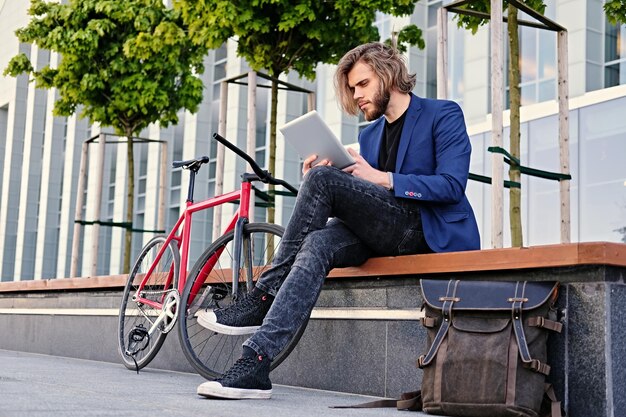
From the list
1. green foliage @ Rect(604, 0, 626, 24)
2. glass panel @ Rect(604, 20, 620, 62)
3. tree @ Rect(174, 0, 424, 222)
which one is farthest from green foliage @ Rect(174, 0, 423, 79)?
glass panel @ Rect(604, 20, 620, 62)

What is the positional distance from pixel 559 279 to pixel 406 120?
Answer: 1.24 metres

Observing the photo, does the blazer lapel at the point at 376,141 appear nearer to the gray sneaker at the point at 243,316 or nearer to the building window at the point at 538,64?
the gray sneaker at the point at 243,316

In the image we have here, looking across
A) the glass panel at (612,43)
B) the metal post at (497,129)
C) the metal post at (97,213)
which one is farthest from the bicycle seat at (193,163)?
the glass panel at (612,43)

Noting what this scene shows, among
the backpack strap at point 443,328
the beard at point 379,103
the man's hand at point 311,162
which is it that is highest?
the beard at point 379,103

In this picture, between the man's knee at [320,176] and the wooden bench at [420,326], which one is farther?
the man's knee at [320,176]

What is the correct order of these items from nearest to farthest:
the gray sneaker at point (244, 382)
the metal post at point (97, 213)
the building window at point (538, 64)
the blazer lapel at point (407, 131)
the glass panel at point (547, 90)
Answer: the gray sneaker at point (244, 382), the blazer lapel at point (407, 131), the metal post at point (97, 213), the glass panel at point (547, 90), the building window at point (538, 64)

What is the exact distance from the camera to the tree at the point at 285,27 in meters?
8.88

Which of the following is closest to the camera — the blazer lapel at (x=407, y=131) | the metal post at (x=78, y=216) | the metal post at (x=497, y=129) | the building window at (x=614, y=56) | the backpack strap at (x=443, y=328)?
the backpack strap at (x=443, y=328)

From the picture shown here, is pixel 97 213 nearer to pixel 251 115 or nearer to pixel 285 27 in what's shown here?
pixel 251 115

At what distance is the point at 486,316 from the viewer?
3.85 meters

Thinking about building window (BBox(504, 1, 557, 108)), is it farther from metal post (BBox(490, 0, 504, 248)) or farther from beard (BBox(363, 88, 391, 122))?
beard (BBox(363, 88, 391, 122))

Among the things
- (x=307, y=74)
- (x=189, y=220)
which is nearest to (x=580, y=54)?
(x=307, y=74)

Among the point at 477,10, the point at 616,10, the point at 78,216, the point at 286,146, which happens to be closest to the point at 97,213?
the point at 78,216

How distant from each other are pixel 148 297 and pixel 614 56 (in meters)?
12.9
